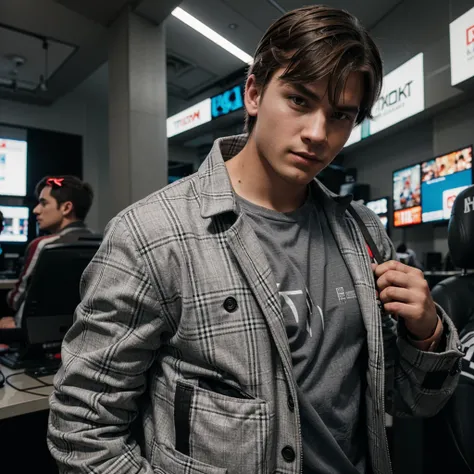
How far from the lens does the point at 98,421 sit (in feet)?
2.38

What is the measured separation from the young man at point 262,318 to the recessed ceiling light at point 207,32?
12.0 ft

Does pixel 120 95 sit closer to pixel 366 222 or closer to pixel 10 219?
pixel 10 219

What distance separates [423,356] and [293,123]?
1.96 ft

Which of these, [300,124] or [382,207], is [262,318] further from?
[382,207]

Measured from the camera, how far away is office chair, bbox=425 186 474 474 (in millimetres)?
1207

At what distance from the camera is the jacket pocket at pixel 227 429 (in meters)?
0.72

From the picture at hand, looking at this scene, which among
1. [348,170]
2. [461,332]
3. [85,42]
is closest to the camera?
[461,332]

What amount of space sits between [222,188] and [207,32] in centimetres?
451

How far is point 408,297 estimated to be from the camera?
853 millimetres

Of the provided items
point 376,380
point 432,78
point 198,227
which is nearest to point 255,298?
point 198,227

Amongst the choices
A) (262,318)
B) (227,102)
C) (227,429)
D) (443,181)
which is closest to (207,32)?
(227,102)

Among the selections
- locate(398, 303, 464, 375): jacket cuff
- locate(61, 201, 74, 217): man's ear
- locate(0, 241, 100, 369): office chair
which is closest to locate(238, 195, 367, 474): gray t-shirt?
locate(398, 303, 464, 375): jacket cuff

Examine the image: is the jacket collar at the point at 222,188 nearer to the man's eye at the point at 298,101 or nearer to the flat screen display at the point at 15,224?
the man's eye at the point at 298,101

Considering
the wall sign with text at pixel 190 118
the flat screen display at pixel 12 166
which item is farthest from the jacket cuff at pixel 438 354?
the flat screen display at pixel 12 166
